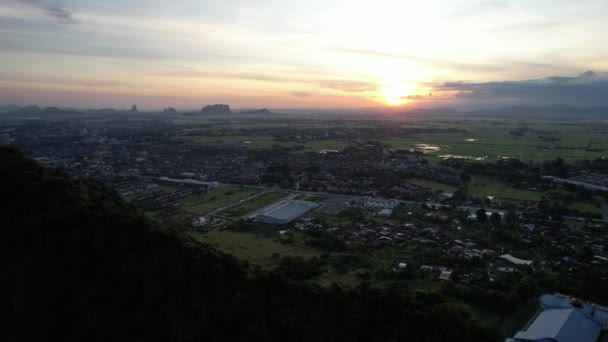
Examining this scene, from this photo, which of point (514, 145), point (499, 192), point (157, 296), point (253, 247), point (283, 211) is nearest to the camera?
point (157, 296)

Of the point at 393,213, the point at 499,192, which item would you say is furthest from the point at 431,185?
the point at 393,213

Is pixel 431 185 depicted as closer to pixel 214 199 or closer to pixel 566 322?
pixel 214 199

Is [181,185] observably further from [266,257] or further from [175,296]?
[175,296]

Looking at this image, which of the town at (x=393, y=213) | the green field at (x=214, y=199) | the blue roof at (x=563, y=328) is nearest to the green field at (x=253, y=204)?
the town at (x=393, y=213)

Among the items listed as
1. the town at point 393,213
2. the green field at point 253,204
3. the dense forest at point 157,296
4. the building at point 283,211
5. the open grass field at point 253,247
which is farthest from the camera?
the green field at point 253,204

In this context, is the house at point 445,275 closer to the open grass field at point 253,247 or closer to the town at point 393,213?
the town at point 393,213

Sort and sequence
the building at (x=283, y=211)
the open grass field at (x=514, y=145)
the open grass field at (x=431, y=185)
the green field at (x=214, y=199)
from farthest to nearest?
the open grass field at (x=514, y=145), the open grass field at (x=431, y=185), the green field at (x=214, y=199), the building at (x=283, y=211)

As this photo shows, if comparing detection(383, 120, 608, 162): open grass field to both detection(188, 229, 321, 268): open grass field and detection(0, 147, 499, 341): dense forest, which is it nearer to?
detection(188, 229, 321, 268): open grass field
